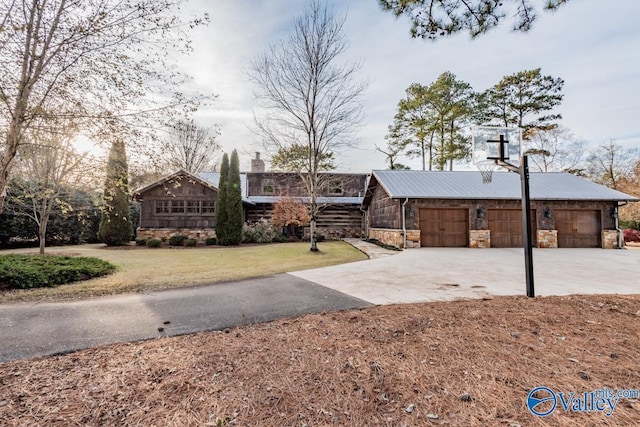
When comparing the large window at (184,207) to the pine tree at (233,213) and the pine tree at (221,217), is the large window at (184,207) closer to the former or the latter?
the pine tree at (221,217)

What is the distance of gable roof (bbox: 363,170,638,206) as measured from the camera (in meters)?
14.1

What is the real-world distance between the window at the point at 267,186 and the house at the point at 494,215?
9916mm

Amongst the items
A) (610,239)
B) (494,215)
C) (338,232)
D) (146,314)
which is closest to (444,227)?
(494,215)

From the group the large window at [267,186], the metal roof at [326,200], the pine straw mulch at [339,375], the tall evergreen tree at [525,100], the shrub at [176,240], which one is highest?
the tall evergreen tree at [525,100]

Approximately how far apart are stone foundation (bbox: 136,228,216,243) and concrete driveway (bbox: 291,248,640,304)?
1225cm

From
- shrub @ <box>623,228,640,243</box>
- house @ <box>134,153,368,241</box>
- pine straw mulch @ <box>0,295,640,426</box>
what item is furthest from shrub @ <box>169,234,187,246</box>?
shrub @ <box>623,228,640,243</box>

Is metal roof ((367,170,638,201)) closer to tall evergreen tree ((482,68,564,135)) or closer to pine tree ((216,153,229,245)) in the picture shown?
tall evergreen tree ((482,68,564,135))

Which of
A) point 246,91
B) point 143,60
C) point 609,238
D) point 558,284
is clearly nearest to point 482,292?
point 558,284

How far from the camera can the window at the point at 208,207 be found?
59.8 feet

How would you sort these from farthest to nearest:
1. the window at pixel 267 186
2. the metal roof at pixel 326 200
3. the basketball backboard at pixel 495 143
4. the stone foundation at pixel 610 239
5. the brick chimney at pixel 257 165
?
1. the brick chimney at pixel 257 165
2. the window at pixel 267 186
3. the metal roof at pixel 326 200
4. the stone foundation at pixel 610 239
5. the basketball backboard at pixel 495 143

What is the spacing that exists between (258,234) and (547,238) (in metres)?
16.1

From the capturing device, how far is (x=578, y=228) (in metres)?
14.9

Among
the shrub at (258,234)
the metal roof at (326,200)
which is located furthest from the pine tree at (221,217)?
the metal roof at (326,200)

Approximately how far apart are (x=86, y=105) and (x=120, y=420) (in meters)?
5.48
